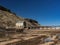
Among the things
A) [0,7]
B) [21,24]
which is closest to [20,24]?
[21,24]

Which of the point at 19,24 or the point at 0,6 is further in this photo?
the point at 0,6

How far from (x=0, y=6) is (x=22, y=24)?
153ft

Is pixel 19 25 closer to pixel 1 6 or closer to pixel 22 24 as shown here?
pixel 22 24

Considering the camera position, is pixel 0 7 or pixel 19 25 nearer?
pixel 19 25

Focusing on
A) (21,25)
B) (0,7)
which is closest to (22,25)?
(21,25)

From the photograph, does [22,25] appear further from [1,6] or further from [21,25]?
[1,6]

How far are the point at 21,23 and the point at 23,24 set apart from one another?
3.46 ft

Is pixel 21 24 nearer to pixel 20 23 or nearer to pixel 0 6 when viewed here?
pixel 20 23

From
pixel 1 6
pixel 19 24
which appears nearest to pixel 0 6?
pixel 1 6

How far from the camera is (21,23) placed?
7156 cm

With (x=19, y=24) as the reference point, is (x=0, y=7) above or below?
above

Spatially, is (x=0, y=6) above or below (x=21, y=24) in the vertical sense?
above

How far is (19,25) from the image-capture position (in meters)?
71.3

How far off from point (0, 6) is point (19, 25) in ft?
152
